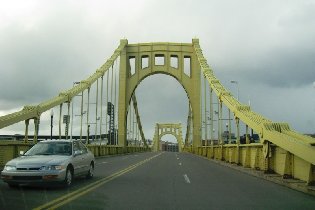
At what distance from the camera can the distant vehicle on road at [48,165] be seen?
11031 mm

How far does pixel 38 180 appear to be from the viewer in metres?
11.1

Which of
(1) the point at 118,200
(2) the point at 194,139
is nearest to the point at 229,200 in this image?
(1) the point at 118,200

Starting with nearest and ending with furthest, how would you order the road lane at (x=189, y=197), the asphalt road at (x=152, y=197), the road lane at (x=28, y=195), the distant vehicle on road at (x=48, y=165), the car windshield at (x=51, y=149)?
the road lane at (x=28, y=195) < the asphalt road at (x=152, y=197) < the road lane at (x=189, y=197) < the distant vehicle on road at (x=48, y=165) < the car windshield at (x=51, y=149)

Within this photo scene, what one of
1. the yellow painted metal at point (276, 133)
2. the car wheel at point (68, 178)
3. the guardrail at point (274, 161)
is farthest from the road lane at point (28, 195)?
the guardrail at point (274, 161)

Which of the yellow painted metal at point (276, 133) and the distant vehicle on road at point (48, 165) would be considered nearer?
the distant vehicle on road at point (48, 165)

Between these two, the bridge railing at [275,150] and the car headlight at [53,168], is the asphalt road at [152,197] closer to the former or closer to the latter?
the car headlight at [53,168]

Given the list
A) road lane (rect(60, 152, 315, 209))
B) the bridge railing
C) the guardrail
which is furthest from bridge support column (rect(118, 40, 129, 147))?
road lane (rect(60, 152, 315, 209))

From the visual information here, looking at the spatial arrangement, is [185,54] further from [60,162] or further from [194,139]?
[60,162]

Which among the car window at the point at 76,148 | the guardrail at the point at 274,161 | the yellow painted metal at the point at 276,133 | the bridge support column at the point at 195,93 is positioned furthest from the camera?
the bridge support column at the point at 195,93

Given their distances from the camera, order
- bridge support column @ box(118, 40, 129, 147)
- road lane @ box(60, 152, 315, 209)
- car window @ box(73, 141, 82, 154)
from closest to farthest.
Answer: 1. road lane @ box(60, 152, 315, 209)
2. car window @ box(73, 141, 82, 154)
3. bridge support column @ box(118, 40, 129, 147)

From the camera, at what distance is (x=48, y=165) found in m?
11.3

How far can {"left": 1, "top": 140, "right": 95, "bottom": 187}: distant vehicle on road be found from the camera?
36.2ft

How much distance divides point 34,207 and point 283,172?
362 inches

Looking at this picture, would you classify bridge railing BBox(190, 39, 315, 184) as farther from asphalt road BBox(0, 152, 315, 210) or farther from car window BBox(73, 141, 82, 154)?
car window BBox(73, 141, 82, 154)
